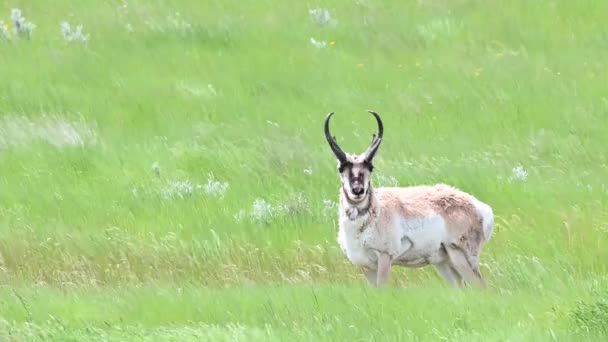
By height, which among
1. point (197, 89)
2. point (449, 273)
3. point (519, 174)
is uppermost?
point (449, 273)

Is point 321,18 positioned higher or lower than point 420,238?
lower

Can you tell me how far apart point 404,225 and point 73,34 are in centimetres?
1019

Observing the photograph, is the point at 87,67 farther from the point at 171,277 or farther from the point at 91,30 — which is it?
the point at 171,277

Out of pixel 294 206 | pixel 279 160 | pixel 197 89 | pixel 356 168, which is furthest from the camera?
pixel 197 89

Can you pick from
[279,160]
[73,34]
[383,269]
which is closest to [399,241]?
[383,269]

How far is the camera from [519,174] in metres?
14.1

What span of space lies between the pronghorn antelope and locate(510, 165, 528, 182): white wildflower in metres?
3.01

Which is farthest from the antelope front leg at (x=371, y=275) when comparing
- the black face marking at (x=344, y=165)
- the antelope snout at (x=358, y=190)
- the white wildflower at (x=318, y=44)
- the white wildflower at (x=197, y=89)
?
the white wildflower at (x=318, y=44)

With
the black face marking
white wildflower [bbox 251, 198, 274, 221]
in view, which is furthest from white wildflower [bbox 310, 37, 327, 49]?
the black face marking

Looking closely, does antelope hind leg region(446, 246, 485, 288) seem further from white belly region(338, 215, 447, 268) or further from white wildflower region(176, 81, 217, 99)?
white wildflower region(176, 81, 217, 99)

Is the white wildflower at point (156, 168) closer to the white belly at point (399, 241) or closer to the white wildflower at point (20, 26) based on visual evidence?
the white belly at point (399, 241)

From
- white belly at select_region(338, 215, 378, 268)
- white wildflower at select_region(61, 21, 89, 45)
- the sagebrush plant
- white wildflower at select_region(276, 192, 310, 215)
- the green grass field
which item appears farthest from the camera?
the sagebrush plant

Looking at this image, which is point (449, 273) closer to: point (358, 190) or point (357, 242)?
point (357, 242)

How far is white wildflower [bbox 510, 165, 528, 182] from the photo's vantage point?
14008mm
